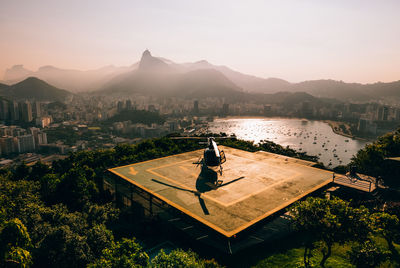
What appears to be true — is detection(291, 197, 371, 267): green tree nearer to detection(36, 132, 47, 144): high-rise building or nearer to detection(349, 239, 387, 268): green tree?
detection(349, 239, 387, 268): green tree

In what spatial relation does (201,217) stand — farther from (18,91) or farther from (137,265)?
(18,91)

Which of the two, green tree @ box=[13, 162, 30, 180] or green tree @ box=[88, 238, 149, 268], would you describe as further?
green tree @ box=[13, 162, 30, 180]

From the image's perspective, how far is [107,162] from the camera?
28.8m

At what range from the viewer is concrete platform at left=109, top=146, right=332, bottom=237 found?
47.2 ft

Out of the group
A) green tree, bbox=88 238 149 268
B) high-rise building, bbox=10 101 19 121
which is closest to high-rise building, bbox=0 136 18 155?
high-rise building, bbox=10 101 19 121

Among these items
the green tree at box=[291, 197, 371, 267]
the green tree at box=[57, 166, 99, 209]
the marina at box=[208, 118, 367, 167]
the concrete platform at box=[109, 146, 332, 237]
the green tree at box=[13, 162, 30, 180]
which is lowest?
the marina at box=[208, 118, 367, 167]

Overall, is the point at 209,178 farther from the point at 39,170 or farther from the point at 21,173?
the point at 21,173

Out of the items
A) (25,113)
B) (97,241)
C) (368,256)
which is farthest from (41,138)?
(368,256)

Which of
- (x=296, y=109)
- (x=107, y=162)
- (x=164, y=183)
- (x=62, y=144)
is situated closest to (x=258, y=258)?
(x=164, y=183)

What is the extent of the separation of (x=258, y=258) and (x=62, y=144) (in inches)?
3566

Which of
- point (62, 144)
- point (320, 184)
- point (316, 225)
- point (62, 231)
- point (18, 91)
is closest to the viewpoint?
point (316, 225)

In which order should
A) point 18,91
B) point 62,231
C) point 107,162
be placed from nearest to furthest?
point 62,231 → point 107,162 → point 18,91

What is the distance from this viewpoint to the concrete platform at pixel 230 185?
1439cm

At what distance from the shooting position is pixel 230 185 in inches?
752
